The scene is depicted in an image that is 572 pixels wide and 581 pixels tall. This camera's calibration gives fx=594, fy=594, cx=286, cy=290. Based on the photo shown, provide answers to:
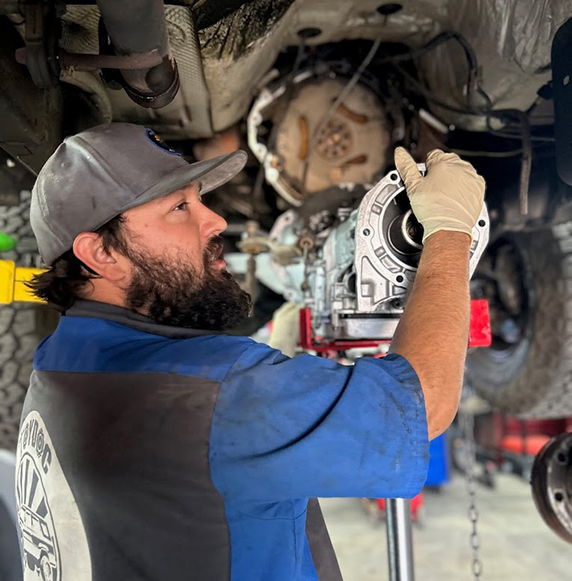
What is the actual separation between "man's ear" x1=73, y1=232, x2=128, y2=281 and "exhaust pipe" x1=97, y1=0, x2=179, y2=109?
272 mm

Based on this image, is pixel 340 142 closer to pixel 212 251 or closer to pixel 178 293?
pixel 212 251

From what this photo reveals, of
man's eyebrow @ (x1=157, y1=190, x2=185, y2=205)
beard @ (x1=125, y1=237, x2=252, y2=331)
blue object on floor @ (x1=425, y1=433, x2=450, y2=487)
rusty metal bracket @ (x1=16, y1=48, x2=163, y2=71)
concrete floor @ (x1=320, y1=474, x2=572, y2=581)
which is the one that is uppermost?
rusty metal bracket @ (x1=16, y1=48, x2=163, y2=71)

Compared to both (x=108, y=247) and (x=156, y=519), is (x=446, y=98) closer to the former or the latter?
(x=108, y=247)

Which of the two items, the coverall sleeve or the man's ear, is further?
the man's ear

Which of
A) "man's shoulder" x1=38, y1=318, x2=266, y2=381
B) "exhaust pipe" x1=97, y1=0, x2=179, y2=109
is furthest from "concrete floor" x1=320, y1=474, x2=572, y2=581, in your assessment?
"exhaust pipe" x1=97, y1=0, x2=179, y2=109

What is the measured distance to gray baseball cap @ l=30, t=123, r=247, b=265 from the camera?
37.0 inches

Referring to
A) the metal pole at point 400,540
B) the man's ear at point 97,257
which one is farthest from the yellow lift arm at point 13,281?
the metal pole at point 400,540

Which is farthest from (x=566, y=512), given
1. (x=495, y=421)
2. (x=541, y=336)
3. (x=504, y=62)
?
(x=495, y=421)

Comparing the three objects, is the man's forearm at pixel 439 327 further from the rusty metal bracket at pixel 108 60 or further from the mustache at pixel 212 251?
the rusty metal bracket at pixel 108 60

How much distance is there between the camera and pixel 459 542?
3.37m

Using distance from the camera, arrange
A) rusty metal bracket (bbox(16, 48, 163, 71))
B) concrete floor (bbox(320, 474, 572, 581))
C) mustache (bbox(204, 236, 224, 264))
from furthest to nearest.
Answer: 1. concrete floor (bbox(320, 474, 572, 581))
2. mustache (bbox(204, 236, 224, 264))
3. rusty metal bracket (bbox(16, 48, 163, 71))

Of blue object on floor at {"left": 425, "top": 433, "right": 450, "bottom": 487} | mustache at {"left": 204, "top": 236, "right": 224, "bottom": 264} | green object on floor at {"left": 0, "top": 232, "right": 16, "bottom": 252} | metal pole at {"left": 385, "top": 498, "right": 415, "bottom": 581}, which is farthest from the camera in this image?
blue object on floor at {"left": 425, "top": 433, "right": 450, "bottom": 487}

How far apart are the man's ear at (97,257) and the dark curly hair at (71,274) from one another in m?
0.01

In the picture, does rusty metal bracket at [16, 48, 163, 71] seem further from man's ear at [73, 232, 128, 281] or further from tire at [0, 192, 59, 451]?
tire at [0, 192, 59, 451]
